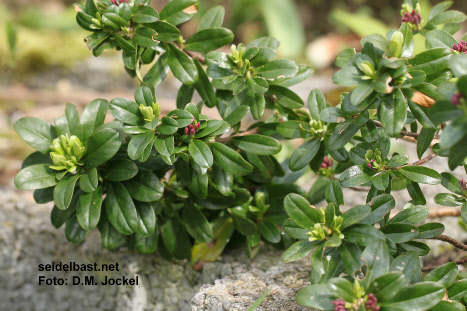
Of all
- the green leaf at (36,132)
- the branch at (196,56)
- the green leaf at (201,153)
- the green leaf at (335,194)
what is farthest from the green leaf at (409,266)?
the green leaf at (36,132)

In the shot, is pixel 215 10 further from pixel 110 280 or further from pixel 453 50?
pixel 110 280

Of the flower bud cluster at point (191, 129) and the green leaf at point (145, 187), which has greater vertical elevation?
the flower bud cluster at point (191, 129)

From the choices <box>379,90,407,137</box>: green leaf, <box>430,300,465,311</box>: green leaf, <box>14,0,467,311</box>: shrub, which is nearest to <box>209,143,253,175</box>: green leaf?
<box>14,0,467,311</box>: shrub

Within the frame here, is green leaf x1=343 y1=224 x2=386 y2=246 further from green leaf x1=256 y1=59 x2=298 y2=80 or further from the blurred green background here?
the blurred green background

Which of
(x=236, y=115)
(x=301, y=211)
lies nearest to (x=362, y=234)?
(x=301, y=211)

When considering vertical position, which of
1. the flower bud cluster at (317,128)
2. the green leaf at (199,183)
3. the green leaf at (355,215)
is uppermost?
the flower bud cluster at (317,128)

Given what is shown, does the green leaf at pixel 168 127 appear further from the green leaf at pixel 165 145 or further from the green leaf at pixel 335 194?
the green leaf at pixel 335 194

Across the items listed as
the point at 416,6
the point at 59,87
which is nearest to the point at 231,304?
the point at 416,6
